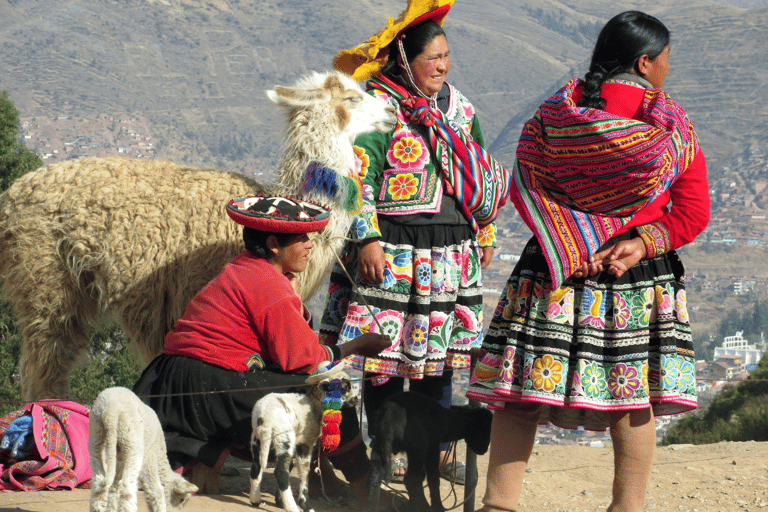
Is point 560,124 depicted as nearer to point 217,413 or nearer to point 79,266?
point 217,413

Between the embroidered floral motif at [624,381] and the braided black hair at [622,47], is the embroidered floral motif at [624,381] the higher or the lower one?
the lower one

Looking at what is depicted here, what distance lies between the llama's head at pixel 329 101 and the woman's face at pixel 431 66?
29cm

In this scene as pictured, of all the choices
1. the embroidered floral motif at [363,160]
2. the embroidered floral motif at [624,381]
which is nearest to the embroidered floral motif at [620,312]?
the embroidered floral motif at [624,381]

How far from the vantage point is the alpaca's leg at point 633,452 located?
2500mm

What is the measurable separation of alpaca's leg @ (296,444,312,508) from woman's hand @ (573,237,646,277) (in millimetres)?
1142

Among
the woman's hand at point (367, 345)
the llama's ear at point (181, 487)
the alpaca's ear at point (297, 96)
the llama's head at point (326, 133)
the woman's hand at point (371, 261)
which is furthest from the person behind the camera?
the alpaca's ear at point (297, 96)

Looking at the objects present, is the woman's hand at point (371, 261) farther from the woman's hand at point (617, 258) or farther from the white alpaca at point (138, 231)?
the woman's hand at point (617, 258)

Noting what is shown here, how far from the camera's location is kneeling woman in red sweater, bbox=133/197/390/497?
9.63ft

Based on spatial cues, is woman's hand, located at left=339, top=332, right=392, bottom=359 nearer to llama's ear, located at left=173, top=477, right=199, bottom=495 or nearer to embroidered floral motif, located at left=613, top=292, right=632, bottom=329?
llama's ear, located at left=173, top=477, right=199, bottom=495

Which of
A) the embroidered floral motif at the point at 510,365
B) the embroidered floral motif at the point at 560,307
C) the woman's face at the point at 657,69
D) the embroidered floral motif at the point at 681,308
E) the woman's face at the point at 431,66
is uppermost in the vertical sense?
the woman's face at the point at 657,69

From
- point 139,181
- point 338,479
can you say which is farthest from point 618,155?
point 139,181

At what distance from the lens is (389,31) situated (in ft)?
11.6

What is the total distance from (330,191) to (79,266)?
1376 mm

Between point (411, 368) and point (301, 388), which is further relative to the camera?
point (411, 368)
